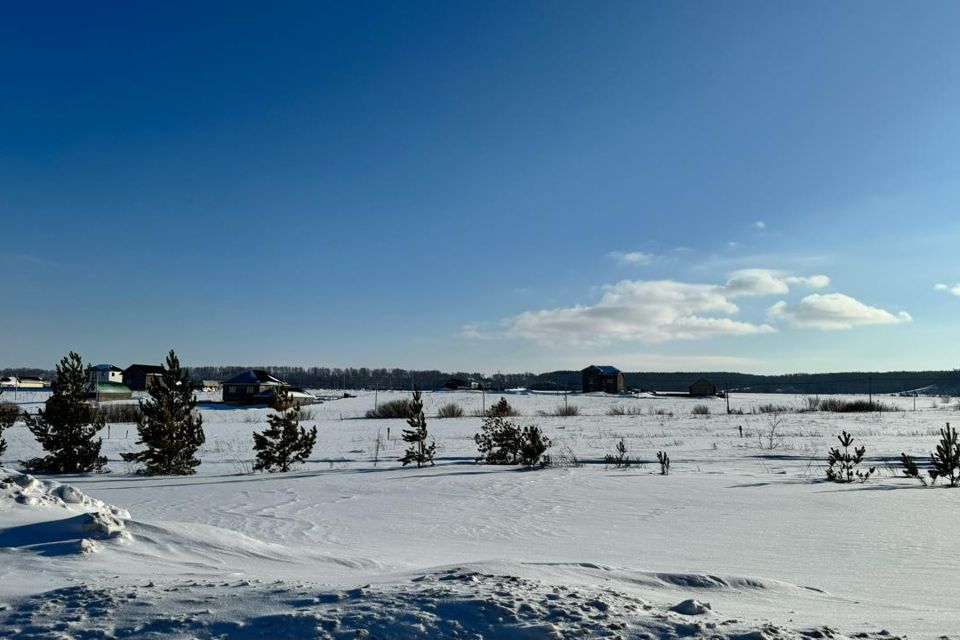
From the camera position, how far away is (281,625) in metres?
3.30

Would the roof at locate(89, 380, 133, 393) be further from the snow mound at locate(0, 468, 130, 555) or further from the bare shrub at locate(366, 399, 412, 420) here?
the snow mound at locate(0, 468, 130, 555)

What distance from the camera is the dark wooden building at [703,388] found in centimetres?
8381

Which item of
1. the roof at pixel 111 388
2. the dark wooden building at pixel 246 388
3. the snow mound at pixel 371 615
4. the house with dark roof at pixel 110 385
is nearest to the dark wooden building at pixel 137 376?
the house with dark roof at pixel 110 385

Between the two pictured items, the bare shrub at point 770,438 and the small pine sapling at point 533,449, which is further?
the bare shrub at point 770,438

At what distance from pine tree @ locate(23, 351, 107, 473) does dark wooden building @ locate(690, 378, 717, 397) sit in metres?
77.8

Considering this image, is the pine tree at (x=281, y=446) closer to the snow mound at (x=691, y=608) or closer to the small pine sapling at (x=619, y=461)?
the small pine sapling at (x=619, y=461)

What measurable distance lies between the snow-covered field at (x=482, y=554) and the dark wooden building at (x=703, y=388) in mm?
71864

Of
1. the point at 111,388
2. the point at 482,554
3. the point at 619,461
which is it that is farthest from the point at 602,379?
the point at 482,554

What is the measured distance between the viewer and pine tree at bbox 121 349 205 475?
14.8 meters

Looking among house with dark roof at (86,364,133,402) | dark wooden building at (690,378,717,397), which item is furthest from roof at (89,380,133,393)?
dark wooden building at (690,378,717,397)

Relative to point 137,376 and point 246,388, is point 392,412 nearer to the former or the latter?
point 246,388

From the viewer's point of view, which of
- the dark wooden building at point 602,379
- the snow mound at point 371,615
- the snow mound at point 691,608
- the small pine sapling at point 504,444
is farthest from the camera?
the dark wooden building at point 602,379

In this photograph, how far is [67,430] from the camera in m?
15.3

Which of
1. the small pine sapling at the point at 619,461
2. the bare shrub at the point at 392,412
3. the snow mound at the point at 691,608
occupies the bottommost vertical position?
the bare shrub at the point at 392,412
